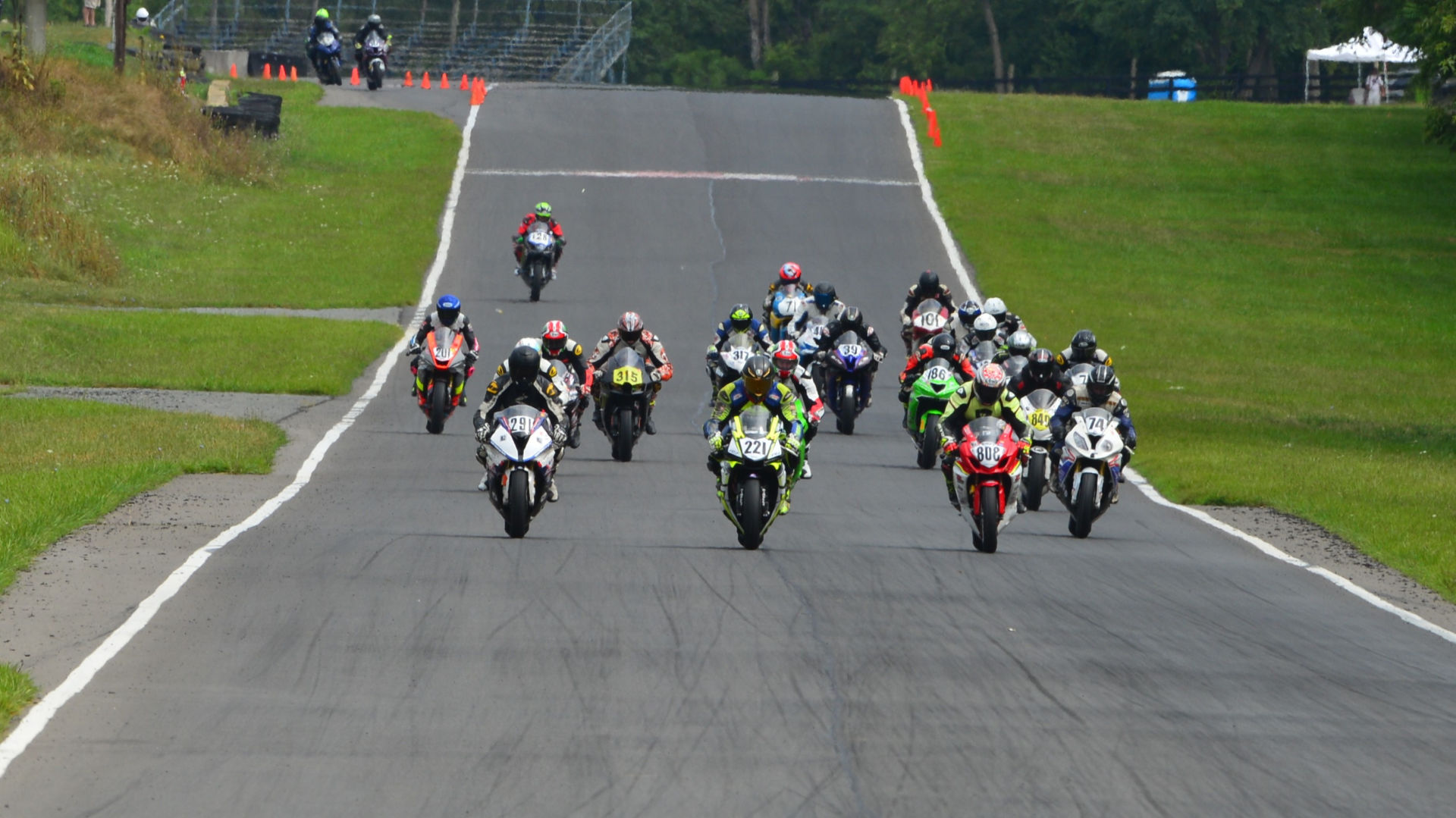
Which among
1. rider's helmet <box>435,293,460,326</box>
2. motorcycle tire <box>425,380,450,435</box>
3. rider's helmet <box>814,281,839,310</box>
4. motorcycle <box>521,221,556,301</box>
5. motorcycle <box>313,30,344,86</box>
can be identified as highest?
motorcycle <box>313,30,344,86</box>

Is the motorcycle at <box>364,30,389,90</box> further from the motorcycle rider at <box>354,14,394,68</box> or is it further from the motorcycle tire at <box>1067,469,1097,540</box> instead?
the motorcycle tire at <box>1067,469,1097,540</box>

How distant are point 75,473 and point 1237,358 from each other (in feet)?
71.5

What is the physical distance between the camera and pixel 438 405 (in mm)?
21703

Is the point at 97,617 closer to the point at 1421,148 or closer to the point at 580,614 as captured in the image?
the point at 580,614

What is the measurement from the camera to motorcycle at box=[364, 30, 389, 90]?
181 ft

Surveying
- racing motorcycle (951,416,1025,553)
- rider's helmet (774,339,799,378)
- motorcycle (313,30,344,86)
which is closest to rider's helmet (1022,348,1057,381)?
rider's helmet (774,339,799,378)

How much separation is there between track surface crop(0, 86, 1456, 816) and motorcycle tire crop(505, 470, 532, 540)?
0.72ft

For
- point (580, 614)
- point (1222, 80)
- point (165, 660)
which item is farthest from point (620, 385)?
point (1222, 80)

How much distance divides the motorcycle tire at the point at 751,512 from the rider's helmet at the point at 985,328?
7.60 meters

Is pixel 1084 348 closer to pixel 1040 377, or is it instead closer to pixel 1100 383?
pixel 1040 377

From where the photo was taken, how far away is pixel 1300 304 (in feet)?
128

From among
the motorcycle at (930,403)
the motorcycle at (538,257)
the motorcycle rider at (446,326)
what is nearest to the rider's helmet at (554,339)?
the motorcycle rider at (446,326)

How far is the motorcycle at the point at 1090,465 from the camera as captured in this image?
51.8 feet

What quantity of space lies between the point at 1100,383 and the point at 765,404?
3256 millimetres
